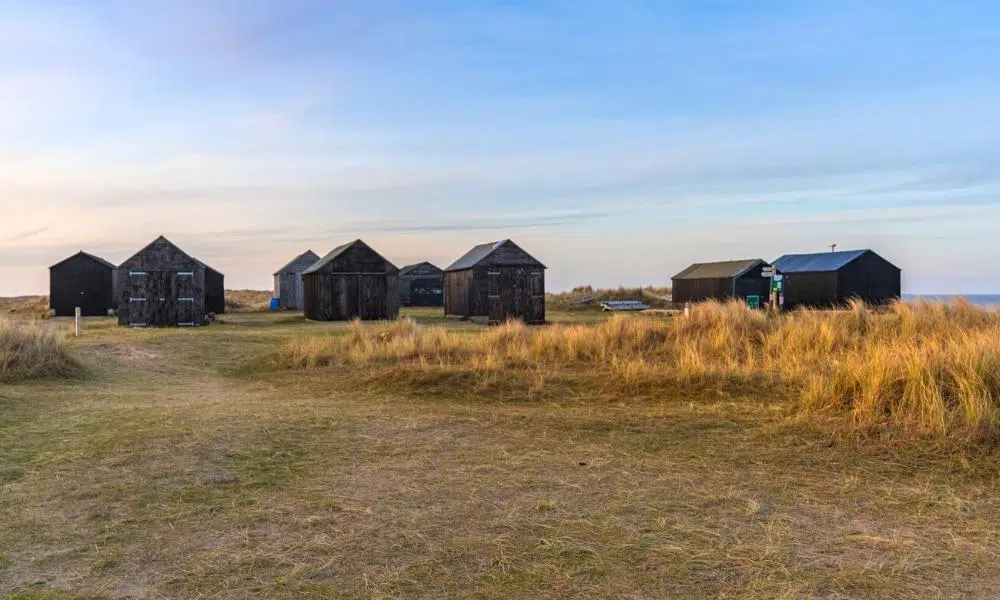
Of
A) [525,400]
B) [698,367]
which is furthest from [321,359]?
[698,367]

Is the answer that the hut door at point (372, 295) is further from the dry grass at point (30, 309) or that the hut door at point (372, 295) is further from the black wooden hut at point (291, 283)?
the black wooden hut at point (291, 283)

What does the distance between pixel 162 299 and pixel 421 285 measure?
2512cm

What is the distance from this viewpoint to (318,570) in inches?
181

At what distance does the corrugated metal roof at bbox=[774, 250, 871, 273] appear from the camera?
41000 mm

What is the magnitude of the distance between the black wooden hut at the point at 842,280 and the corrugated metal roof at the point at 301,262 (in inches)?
1219

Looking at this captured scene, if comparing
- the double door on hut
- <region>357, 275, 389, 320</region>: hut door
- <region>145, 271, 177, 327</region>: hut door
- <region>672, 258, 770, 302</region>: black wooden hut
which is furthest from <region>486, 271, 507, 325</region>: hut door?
<region>672, 258, 770, 302</region>: black wooden hut

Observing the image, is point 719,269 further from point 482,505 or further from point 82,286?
point 482,505

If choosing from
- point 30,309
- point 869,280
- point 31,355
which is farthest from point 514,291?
point 30,309

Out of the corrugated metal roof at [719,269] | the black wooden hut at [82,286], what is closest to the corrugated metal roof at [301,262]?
the black wooden hut at [82,286]

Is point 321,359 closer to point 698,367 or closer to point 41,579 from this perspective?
point 698,367

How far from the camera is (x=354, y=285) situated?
35.1 m

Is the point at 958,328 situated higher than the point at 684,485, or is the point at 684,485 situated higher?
the point at 958,328

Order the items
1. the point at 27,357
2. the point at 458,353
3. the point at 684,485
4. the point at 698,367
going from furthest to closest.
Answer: the point at 458,353
the point at 27,357
the point at 698,367
the point at 684,485

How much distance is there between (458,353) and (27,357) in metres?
7.97
